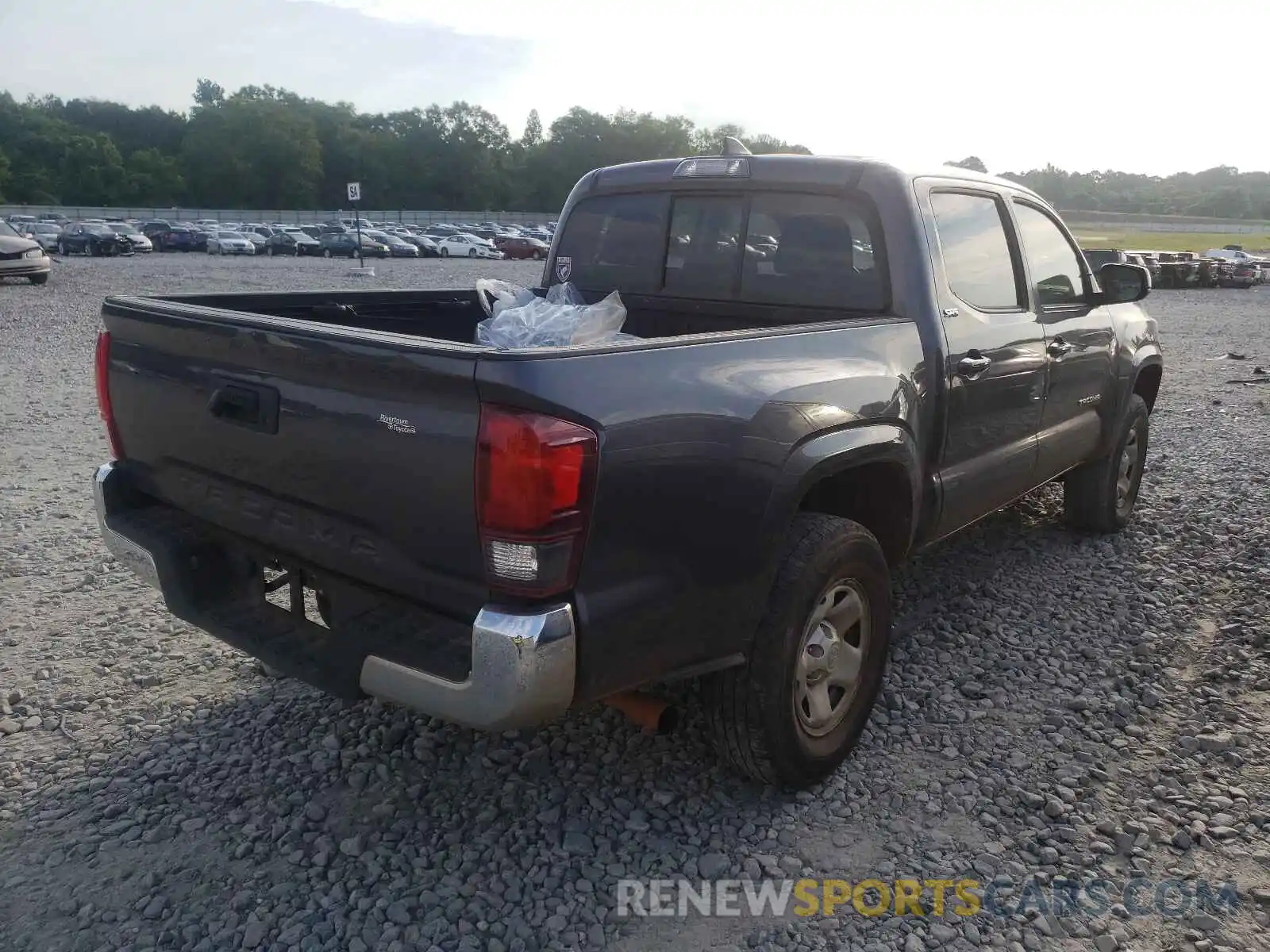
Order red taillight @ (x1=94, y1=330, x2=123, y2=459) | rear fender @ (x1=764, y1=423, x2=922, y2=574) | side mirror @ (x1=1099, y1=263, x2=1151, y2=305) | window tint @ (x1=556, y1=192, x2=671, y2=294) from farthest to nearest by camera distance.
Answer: side mirror @ (x1=1099, y1=263, x2=1151, y2=305) → window tint @ (x1=556, y1=192, x2=671, y2=294) → red taillight @ (x1=94, y1=330, x2=123, y2=459) → rear fender @ (x1=764, y1=423, x2=922, y2=574)

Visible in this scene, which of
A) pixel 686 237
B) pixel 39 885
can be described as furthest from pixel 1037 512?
pixel 39 885

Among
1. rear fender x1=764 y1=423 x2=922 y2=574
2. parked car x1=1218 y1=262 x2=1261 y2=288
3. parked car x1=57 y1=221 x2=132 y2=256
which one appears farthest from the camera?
parked car x1=57 y1=221 x2=132 y2=256

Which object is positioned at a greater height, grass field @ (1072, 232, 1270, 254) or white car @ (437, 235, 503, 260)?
grass field @ (1072, 232, 1270, 254)

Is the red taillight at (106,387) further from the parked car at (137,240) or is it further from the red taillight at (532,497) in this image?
the parked car at (137,240)

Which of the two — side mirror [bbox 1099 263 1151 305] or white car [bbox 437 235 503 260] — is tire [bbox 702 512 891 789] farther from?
white car [bbox 437 235 503 260]

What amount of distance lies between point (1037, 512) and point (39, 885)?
552 cm

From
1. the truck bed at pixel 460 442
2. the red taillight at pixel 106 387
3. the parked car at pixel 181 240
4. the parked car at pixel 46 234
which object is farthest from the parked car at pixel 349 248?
the truck bed at pixel 460 442

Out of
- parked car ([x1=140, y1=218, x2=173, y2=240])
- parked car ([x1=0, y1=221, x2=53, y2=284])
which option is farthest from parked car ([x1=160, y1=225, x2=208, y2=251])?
parked car ([x1=0, y1=221, x2=53, y2=284])

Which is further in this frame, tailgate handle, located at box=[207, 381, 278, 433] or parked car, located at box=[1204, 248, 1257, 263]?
parked car, located at box=[1204, 248, 1257, 263]

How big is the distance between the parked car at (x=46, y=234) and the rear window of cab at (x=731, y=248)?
39.3 meters

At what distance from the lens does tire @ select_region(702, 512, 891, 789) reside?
2.94m

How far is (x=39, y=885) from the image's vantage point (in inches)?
108

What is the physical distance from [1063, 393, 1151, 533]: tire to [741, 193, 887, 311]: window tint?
2483mm

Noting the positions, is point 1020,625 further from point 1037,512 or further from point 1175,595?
point 1037,512
